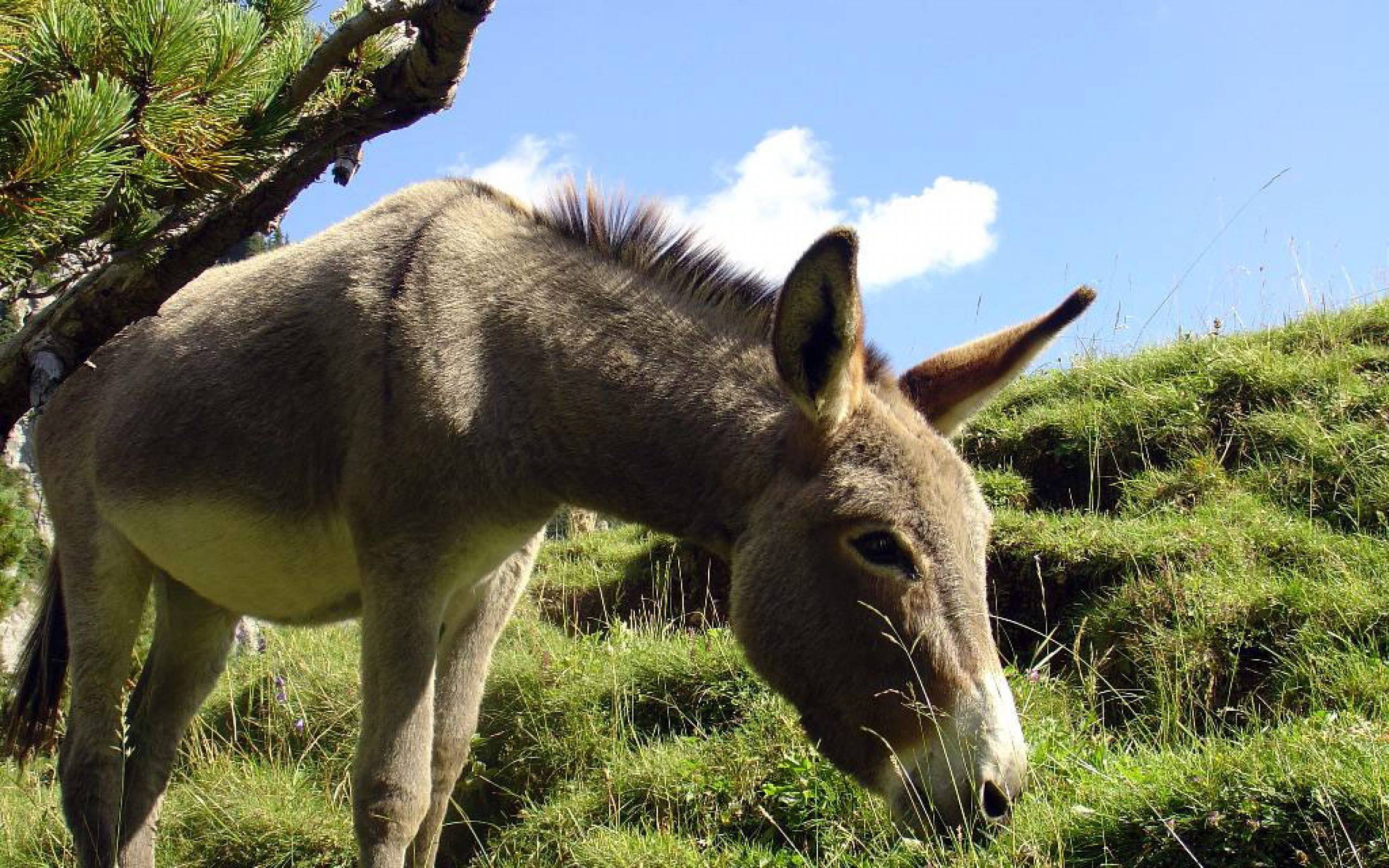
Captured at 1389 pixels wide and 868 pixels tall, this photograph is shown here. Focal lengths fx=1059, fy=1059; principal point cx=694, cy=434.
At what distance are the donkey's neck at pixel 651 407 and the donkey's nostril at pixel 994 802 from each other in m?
1.11

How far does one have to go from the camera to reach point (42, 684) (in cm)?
530

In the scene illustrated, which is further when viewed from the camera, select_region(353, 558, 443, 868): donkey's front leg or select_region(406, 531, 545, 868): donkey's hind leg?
select_region(406, 531, 545, 868): donkey's hind leg

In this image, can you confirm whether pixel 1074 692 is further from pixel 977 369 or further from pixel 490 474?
pixel 490 474

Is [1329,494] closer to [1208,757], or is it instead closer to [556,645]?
[1208,757]

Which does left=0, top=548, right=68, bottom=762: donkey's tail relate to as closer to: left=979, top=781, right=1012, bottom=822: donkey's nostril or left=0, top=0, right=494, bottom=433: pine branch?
left=0, top=0, right=494, bottom=433: pine branch

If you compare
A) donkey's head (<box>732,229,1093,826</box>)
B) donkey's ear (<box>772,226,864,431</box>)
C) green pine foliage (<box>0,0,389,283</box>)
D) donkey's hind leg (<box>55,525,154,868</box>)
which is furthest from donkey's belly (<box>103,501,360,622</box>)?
donkey's ear (<box>772,226,864,431</box>)

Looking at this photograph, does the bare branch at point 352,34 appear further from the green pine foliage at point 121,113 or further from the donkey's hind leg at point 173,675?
the donkey's hind leg at point 173,675

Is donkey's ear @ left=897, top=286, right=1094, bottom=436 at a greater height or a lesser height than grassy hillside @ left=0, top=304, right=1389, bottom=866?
greater

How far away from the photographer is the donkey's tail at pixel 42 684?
17.4 feet

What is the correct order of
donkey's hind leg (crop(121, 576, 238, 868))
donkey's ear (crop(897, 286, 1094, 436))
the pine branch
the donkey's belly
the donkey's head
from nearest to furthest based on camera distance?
the pine branch < the donkey's head < donkey's ear (crop(897, 286, 1094, 436)) < the donkey's belly < donkey's hind leg (crop(121, 576, 238, 868))

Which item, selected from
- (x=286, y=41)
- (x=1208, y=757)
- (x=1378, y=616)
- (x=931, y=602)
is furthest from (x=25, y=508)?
(x=1378, y=616)

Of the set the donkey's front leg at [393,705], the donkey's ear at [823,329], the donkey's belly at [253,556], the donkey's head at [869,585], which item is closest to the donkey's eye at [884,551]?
the donkey's head at [869,585]

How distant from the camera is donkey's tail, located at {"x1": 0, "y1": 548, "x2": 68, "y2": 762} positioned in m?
5.29

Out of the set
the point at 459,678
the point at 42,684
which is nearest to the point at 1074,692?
the point at 459,678
